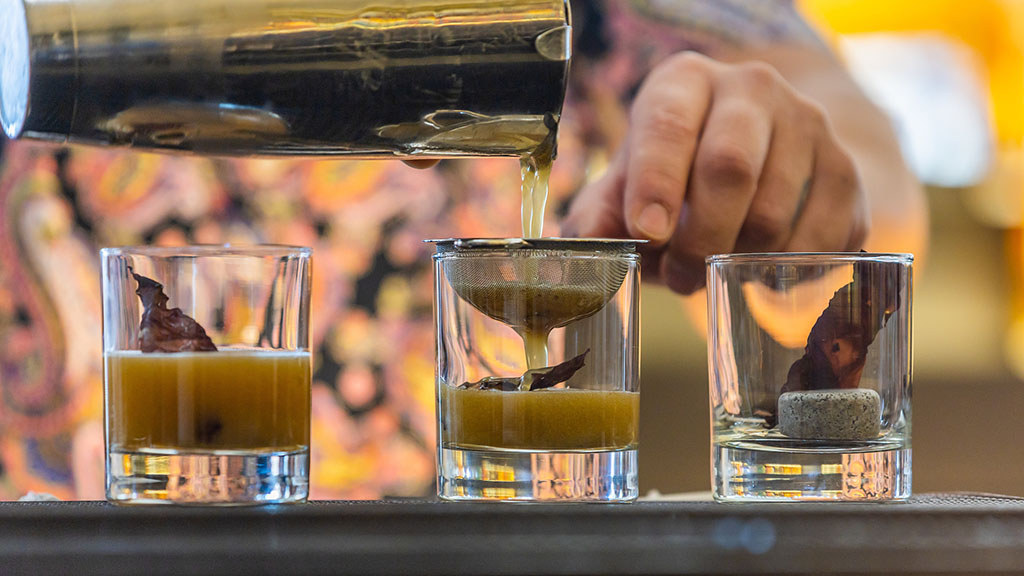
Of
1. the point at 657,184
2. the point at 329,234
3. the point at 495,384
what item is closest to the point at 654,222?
the point at 657,184

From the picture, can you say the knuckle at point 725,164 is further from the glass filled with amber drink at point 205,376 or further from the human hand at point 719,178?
the glass filled with amber drink at point 205,376

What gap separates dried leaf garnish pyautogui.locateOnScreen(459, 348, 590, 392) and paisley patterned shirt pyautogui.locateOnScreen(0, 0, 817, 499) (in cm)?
107

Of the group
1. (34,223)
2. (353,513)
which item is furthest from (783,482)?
(34,223)

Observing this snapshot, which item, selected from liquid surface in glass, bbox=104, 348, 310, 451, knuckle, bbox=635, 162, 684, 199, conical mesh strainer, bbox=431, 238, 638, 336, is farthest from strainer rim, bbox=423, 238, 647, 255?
knuckle, bbox=635, 162, 684, 199

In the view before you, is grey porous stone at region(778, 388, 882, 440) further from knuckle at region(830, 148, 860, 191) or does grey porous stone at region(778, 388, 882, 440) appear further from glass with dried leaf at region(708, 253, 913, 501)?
knuckle at region(830, 148, 860, 191)

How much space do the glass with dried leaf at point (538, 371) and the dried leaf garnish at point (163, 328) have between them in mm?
119

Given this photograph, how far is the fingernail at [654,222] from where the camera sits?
2.60 ft

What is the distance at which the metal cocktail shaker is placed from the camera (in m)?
0.57

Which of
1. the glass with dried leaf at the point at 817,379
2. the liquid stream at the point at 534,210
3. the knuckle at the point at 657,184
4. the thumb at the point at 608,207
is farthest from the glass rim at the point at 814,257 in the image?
the thumb at the point at 608,207

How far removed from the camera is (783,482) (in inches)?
23.0

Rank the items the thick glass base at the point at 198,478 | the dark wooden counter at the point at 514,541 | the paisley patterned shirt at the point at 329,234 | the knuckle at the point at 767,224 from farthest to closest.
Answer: the paisley patterned shirt at the point at 329,234 < the knuckle at the point at 767,224 < the thick glass base at the point at 198,478 < the dark wooden counter at the point at 514,541

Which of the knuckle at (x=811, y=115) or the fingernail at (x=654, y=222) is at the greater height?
Result: the knuckle at (x=811, y=115)

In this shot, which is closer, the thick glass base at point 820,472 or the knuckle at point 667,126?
the thick glass base at point 820,472

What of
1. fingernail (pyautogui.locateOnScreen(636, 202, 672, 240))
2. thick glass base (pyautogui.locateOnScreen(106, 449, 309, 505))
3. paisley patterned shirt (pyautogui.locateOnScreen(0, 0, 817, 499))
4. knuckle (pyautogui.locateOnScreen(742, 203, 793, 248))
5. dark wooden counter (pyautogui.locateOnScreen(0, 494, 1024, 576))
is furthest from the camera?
paisley patterned shirt (pyautogui.locateOnScreen(0, 0, 817, 499))
